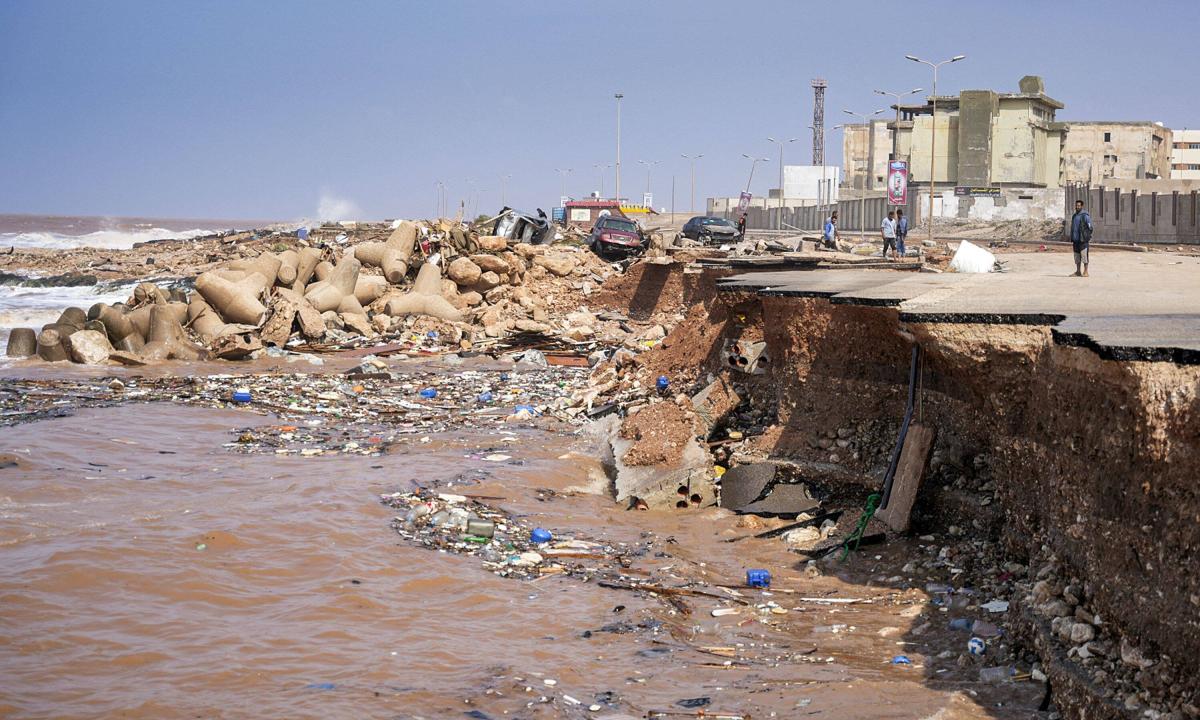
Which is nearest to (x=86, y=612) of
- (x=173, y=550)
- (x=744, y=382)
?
(x=173, y=550)

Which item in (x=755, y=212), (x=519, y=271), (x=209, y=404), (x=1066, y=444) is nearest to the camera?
(x=1066, y=444)

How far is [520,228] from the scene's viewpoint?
34.5 m

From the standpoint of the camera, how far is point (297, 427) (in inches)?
560

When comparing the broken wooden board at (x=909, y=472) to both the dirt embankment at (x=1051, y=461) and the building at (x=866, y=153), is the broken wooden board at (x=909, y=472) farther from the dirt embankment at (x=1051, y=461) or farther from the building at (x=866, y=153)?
the building at (x=866, y=153)

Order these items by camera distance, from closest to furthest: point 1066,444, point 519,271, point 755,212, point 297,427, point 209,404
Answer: point 1066,444 → point 297,427 → point 209,404 → point 519,271 → point 755,212

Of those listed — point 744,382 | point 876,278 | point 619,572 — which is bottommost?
point 619,572

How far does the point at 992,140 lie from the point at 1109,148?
21385 mm

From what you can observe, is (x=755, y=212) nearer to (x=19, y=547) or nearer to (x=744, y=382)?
(x=744, y=382)

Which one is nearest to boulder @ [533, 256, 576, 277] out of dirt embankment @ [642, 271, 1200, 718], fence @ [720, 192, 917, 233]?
dirt embankment @ [642, 271, 1200, 718]

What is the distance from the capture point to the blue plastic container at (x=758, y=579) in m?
8.45

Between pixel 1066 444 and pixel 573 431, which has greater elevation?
pixel 1066 444

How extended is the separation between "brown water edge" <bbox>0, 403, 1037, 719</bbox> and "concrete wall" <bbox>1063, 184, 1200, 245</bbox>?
3244 cm

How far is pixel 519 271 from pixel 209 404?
41.6 ft

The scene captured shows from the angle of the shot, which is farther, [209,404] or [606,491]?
[209,404]
